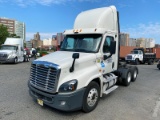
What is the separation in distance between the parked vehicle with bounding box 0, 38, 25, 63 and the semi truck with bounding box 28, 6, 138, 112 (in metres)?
14.5

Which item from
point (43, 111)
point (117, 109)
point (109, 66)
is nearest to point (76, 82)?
point (43, 111)

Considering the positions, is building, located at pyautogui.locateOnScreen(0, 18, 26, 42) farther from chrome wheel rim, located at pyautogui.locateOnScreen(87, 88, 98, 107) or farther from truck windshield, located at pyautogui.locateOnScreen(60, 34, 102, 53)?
chrome wheel rim, located at pyautogui.locateOnScreen(87, 88, 98, 107)

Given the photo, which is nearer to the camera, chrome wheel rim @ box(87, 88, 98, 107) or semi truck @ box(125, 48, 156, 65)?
chrome wheel rim @ box(87, 88, 98, 107)

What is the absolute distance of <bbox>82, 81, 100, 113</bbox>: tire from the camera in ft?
16.2

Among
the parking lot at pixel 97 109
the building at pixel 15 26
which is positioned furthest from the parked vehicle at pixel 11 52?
the building at pixel 15 26

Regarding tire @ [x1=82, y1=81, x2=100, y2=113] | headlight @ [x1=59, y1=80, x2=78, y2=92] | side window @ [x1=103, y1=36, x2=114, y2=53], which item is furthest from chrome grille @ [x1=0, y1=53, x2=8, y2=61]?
headlight @ [x1=59, y1=80, x2=78, y2=92]

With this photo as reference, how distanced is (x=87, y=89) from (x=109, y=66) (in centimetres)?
196

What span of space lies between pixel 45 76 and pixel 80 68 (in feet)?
3.40

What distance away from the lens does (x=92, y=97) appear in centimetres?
523

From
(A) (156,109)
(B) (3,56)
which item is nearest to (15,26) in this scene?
(B) (3,56)

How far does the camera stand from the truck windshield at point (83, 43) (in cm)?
581

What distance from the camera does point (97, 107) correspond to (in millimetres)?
5629

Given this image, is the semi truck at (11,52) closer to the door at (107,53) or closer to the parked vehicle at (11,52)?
the parked vehicle at (11,52)

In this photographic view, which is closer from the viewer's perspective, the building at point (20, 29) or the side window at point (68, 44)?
the side window at point (68, 44)
